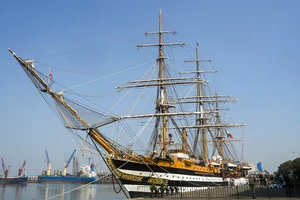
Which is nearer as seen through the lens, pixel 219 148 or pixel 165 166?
pixel 165 166

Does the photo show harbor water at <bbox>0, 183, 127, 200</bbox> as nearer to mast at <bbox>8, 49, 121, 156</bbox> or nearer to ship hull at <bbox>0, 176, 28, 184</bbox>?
mast at <bbox>8, 49, 121, 156</bbox>

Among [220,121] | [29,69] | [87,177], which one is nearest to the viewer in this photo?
[29,69]

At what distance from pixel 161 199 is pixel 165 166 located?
786 centimetres

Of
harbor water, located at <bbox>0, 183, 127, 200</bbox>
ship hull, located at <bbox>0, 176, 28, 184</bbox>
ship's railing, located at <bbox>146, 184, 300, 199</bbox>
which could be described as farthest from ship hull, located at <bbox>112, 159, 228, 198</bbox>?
ship hull, located at <bbox>0, 176, 28, 184</bbox>

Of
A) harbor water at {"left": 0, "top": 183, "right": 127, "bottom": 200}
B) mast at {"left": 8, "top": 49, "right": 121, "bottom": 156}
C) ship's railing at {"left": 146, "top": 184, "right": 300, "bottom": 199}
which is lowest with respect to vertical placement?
Answer: harbor water at {"left": 0, "top": 183, "right": 127, "bottom": 200}

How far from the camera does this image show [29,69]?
74.3 feet

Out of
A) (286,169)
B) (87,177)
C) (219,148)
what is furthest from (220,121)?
(87,177)

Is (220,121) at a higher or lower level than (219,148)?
higher

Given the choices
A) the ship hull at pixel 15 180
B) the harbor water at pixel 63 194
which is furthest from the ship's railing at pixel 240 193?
the ship hull at pixel 15 180

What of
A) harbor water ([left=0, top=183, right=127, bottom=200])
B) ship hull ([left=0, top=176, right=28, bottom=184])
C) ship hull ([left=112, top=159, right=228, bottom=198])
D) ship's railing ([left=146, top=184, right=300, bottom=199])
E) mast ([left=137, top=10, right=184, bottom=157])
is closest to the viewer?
ship's railing ([left=146, top=184, right=300, bottom=199])

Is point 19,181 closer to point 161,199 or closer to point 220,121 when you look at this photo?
point 220,121

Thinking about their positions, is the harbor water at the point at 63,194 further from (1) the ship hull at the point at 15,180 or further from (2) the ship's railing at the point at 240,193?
(1) the ship hull at the point at 15,180

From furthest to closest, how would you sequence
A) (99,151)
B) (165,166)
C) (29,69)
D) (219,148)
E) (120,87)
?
1. (219,148)
2. (120,87)
3. (165,166)
4. (99,151)
5. (29,69)

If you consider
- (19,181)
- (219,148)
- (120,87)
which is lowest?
→ (19,181)
